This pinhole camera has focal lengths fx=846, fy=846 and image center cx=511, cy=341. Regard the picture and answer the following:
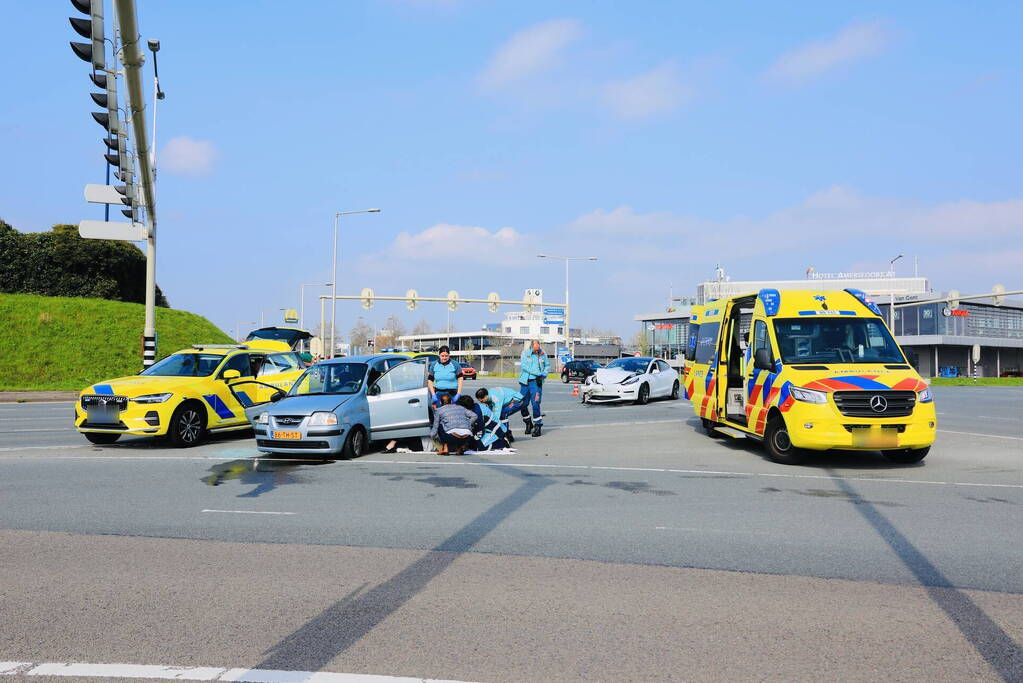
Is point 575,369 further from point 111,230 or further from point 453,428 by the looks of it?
point 453,428

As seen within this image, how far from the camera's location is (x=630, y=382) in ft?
89.4

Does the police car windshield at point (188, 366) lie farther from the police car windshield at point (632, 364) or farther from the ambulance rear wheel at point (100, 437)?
the police car windshield at point (632, 364)

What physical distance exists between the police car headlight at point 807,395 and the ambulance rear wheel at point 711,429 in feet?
14.5

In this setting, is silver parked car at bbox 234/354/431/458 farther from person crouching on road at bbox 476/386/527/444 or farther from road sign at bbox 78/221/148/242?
road sign at bbox 78/221/148/242

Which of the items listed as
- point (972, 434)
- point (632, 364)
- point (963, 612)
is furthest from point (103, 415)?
point (632, 364)

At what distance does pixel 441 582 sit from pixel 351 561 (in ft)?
3.23

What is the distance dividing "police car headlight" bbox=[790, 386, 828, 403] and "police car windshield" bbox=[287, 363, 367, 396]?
6.69m

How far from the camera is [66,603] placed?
5309 mm

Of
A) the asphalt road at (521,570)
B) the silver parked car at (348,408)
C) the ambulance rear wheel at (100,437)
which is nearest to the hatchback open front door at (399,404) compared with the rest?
the silver parked car at (348,408)

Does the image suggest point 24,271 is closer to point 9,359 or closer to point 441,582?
point 9,359

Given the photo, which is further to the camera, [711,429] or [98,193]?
[98,193]

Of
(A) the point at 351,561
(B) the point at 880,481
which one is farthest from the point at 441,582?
(B) the point at 880,481

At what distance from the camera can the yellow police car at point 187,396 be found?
14.2 metres

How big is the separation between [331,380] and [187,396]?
2.79 meters
